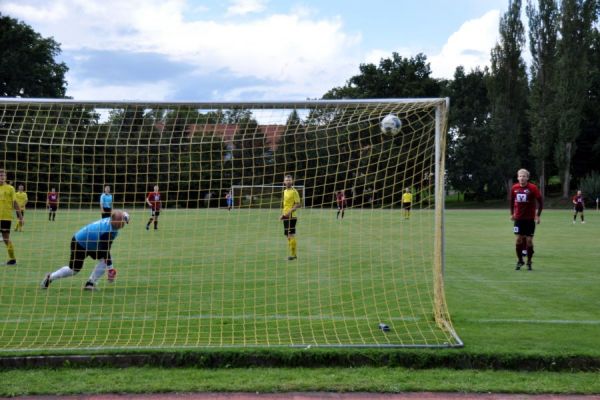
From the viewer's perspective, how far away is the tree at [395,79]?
62.1 m

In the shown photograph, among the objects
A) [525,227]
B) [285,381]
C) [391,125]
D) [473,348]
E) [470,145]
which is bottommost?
[285,381]

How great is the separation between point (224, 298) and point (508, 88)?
56291 millimetres

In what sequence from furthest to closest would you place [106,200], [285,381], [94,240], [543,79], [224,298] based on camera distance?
[543,79] < [106,200] < [94,240] < [224,298] < [285,381]

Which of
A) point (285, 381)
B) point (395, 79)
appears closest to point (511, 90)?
point (395, 79)

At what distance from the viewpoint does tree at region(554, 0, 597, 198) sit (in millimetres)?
53875

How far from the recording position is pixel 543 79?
5644cm

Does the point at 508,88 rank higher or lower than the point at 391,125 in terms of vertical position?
higher

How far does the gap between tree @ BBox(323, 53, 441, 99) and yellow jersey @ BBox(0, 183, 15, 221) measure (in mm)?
51756

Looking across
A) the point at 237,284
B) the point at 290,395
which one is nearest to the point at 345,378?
the point at 290,395

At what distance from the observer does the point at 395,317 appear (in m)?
7.62

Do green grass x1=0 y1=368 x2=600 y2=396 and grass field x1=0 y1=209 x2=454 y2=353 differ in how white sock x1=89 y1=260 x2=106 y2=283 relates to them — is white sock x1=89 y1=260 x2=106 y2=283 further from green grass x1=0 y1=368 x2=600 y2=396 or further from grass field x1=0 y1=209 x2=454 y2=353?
green grass x1=0 y1=368 x2=600 y2=396

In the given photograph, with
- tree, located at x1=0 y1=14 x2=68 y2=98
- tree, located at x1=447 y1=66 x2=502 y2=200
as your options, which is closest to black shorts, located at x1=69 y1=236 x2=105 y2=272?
tree, located at x1=0 y1=14 x2=68 y2=98

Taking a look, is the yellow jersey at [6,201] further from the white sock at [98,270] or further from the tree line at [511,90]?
the tree line at [511,90]

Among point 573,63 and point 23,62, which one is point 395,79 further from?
point 23,62
